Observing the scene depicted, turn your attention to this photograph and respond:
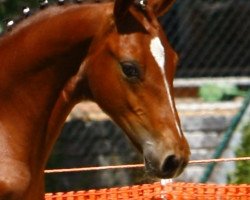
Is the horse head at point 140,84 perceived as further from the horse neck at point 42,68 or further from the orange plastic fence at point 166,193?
the orange plastic fence at point 166,193

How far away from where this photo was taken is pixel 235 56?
9172 millimetres

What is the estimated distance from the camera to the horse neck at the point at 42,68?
4453mm

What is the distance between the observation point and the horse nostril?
4230mm

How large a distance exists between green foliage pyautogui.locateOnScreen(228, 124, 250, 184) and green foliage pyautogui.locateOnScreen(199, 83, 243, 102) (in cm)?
73

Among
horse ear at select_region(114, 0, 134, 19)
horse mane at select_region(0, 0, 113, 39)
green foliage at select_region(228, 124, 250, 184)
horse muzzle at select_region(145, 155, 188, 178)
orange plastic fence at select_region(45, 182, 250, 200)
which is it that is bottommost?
green foliage at select_region(228, 124, 250, 184)

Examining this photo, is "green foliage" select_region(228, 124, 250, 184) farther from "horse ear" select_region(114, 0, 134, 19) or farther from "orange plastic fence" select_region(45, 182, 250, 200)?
"horse ear" select_region(114, 0, 134, 19)

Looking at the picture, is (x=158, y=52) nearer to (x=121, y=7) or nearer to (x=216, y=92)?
(x=121, y=7)

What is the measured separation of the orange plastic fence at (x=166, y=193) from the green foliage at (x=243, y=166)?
1.83 meters

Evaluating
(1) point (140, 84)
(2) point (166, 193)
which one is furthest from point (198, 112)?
(1) point (140, 84)

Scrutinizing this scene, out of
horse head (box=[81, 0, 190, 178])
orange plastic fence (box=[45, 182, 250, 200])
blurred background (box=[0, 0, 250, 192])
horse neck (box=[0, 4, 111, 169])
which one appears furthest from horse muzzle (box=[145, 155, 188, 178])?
blurred background (box=[0, 0, 250, 192])

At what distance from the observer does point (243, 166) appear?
8.16 m

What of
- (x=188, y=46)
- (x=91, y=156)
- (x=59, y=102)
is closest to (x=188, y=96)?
(x=188, y=46)

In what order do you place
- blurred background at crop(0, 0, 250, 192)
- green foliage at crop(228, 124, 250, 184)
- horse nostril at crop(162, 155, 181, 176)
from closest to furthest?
horse nostril at crop(162, 155, 181, 176) < green foliage at crop(228, 124, 250, 184) < blurred background at crop(0, 0, 250, 192)

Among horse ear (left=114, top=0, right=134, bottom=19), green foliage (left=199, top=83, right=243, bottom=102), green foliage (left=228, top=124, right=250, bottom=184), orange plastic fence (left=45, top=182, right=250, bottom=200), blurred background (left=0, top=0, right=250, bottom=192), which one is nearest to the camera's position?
horse ear (left=114, top=0, right=134, bottom=19)
